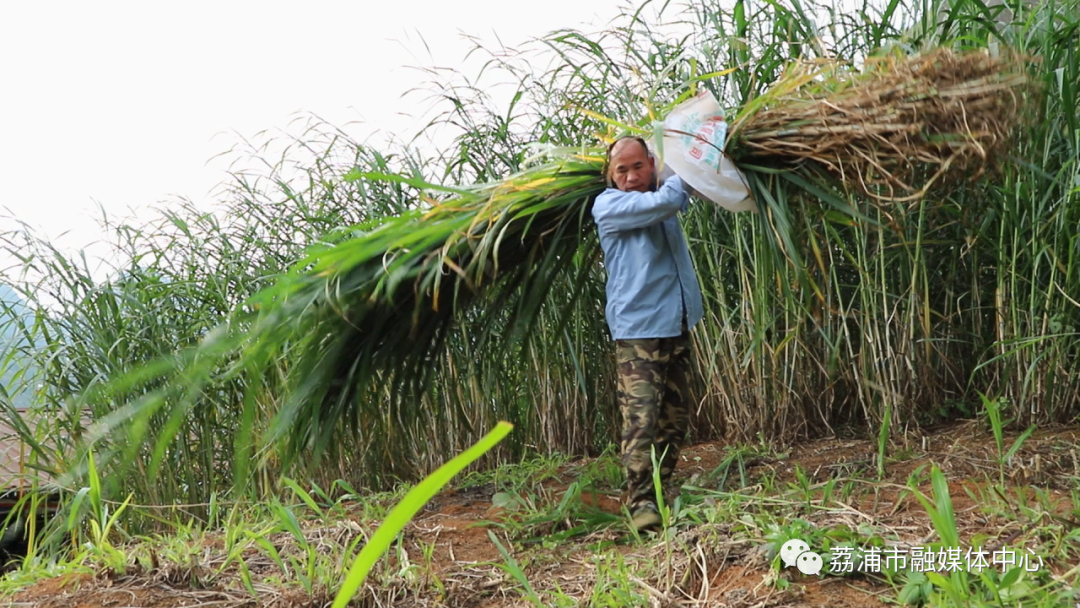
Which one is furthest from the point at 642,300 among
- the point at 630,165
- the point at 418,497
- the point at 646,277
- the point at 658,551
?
the point at 418,497

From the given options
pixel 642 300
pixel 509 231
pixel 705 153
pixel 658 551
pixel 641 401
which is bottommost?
pixel 658 551

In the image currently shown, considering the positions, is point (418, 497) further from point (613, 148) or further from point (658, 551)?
point (613, 148)

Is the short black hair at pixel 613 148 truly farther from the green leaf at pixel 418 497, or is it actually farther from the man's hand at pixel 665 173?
the green leaf at pixel 418 497

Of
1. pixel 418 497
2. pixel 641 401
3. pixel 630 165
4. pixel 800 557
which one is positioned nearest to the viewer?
pixel 418 497

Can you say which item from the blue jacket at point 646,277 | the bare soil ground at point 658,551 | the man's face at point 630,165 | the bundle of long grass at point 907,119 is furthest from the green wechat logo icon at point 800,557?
the man's face at point 630,165

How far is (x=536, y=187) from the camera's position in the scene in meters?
2.84

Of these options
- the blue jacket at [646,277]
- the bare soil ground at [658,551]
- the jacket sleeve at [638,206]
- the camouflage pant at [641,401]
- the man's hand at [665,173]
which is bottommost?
the bare soil ground at [658,551]

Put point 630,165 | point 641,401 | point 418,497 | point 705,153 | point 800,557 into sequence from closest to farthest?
point 418,497, point 800,557, point 705,153, point 630,165, point 641,401

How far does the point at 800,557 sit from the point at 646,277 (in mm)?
1012

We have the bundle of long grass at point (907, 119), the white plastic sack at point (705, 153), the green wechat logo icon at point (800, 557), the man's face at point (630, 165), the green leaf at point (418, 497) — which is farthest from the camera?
the man's face at point (630, 165)

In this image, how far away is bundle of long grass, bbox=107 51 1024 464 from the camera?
2508 mm

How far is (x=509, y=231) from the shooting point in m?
2.84

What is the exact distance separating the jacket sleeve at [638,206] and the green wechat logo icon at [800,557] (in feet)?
3.33

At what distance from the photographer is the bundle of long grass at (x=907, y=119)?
8.15 ft
